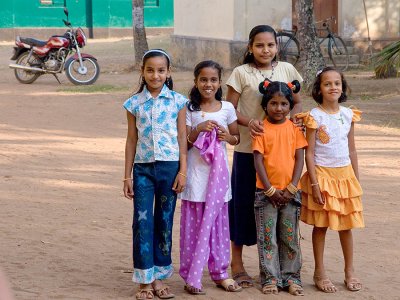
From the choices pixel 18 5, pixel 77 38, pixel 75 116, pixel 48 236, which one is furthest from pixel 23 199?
pixel 18 5

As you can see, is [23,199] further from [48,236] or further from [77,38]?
[77,38]

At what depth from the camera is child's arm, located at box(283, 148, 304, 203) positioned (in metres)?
5.11

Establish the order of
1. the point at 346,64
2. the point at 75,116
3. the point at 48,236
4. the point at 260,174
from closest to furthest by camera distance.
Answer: the point at 260,174
the point at 48,236
the point at 75,116
the point at 346,64

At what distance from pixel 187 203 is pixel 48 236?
1.69 meters

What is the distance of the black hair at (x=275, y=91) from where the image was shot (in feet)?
16.6

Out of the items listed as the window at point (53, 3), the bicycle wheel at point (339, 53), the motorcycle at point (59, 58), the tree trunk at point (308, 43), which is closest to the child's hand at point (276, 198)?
the tree trunk at point (308, 43)

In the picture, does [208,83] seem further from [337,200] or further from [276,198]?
[337,200]

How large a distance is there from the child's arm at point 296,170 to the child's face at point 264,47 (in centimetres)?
57

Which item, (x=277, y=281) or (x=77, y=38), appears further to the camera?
(x=77, y=38)

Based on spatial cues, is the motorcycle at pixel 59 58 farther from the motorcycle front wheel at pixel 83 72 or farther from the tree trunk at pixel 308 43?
the tree trunk at pixel 308 43

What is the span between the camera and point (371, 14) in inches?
774

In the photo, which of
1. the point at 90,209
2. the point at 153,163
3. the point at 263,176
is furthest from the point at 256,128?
the point at 90,209

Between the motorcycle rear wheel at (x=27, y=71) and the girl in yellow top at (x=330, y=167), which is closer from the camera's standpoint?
the girl in yellow top at (x=330, y=167)

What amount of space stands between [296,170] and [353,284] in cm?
80
